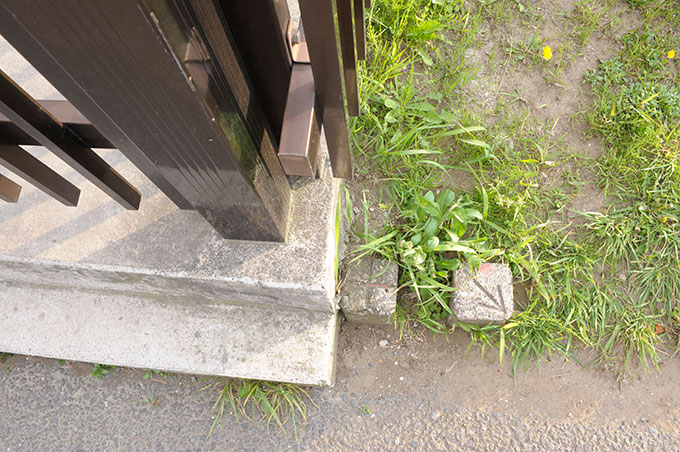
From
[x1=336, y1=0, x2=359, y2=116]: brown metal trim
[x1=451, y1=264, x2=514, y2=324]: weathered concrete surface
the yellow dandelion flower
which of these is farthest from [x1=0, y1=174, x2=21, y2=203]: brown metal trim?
the yellow dandelion flower

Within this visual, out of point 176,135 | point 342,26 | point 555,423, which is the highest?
point 342,26

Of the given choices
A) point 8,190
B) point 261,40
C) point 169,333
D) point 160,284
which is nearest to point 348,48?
point 261,40

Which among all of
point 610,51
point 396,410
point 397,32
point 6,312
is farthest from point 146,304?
point 610,51

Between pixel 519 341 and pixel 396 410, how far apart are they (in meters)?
0.68

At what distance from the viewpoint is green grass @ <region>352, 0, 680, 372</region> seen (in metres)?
2.17

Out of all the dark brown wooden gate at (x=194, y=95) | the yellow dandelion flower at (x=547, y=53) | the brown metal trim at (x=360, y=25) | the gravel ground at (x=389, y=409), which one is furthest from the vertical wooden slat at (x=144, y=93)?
the yellow dandelion flower at (x=547, y=53)

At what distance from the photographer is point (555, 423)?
2094 mm

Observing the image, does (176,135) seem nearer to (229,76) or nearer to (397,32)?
(229,76)

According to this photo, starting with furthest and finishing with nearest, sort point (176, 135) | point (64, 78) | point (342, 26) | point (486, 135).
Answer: point (486, 135), point (342, 26), point (176, 135), point (64, 78)

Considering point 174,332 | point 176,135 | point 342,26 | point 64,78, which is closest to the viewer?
point 64,78

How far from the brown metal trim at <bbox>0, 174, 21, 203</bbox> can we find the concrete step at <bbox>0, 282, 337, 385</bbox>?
619mm

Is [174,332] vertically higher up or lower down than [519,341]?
higher up

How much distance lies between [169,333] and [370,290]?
3.09 ft

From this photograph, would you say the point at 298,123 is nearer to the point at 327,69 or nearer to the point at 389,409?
the point at 327,69
